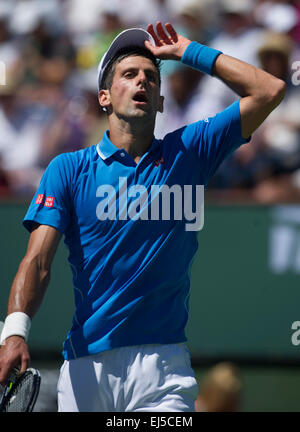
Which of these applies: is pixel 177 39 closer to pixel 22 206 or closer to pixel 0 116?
pixel 22 206

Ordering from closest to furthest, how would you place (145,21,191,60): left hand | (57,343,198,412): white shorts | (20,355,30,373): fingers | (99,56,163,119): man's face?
(20,355,30,373): fingers
(57,343,198,412): white shorts
(99,56,163,119): man's face
(145,21,191,60): left hand

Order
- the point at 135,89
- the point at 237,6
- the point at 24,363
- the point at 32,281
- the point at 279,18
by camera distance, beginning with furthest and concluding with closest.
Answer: the point at 237,6, the point at 279,18, the point at 135,89, the point at 32,281, the point at 24,363

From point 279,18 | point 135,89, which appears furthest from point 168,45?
point 279,18

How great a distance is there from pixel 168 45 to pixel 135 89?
33cm

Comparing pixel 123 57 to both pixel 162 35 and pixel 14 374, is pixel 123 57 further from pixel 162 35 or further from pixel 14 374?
pixel 14 374

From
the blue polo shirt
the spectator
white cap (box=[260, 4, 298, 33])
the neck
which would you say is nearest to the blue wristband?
the blue polo shirt

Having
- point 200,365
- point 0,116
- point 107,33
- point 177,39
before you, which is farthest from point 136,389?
point 107,33

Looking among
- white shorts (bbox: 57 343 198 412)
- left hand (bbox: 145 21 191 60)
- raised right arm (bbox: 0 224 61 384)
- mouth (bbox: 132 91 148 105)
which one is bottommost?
white shorts (bbox: 57 343 198 412)

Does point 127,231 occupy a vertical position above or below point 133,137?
below

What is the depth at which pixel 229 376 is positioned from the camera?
5.02 m

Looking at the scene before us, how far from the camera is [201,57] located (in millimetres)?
3611

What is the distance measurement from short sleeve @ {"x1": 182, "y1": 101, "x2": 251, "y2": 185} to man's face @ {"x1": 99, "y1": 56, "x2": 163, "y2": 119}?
222mm

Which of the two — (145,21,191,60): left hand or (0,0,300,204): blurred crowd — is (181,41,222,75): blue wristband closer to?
(145,21,191,60): left hand

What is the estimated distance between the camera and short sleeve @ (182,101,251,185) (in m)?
3.59
